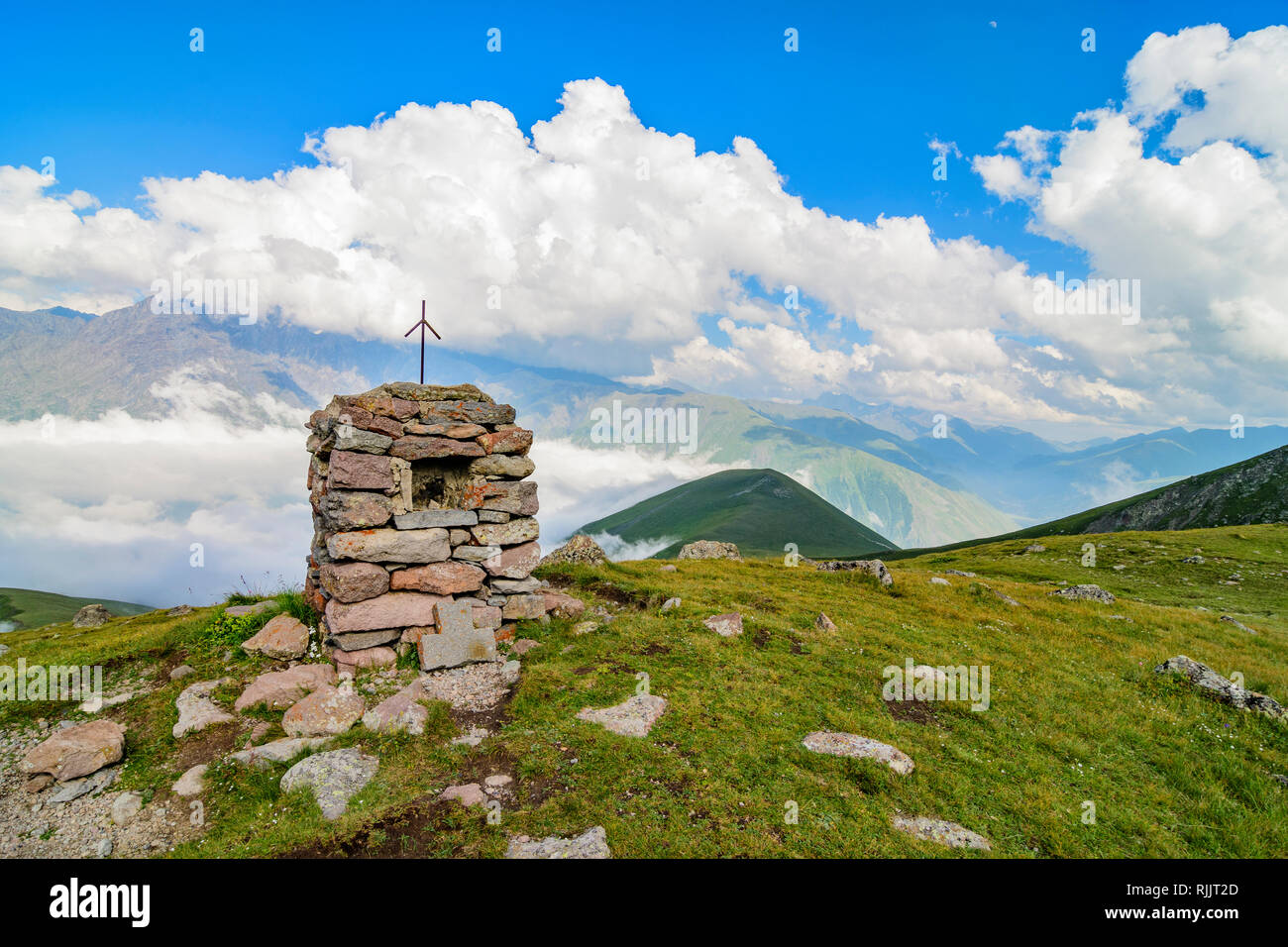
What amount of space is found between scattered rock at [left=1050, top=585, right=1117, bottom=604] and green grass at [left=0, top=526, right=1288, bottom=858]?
166 inches

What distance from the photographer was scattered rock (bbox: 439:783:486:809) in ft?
26.9

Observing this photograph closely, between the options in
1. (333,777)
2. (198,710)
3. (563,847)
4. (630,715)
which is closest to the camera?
(563,847)

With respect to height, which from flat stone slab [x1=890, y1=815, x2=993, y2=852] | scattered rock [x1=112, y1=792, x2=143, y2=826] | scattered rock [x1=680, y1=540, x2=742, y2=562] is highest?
scattered rock [x1=680, y1=540, x2=742, y2=562]

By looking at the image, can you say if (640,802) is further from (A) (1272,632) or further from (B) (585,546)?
(A) (1272,632)

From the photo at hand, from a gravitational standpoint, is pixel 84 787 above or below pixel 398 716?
below

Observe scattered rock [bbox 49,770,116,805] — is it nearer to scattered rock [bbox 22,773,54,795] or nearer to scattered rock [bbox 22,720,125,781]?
scattered rock [bbox 22,720,125,781]

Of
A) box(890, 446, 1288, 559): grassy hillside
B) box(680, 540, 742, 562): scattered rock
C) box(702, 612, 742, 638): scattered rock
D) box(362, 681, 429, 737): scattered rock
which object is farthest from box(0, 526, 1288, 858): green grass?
box(890, 446, 1288, 559): grassy hillside

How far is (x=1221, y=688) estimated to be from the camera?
44.0 feet

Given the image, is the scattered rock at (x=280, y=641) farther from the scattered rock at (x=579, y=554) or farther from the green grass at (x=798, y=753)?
the scattered rock at (x=579, y=554)

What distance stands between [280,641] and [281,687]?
2590 millimetres

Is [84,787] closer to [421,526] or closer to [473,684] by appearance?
[473,684]

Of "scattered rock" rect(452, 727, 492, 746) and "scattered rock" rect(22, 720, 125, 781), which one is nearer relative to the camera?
"scattered rock" rect(22, 720, 125, 781)

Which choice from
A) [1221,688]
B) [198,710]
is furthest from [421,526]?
[1221,688]

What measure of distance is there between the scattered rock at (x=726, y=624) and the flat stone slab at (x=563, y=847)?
867 centimetres
